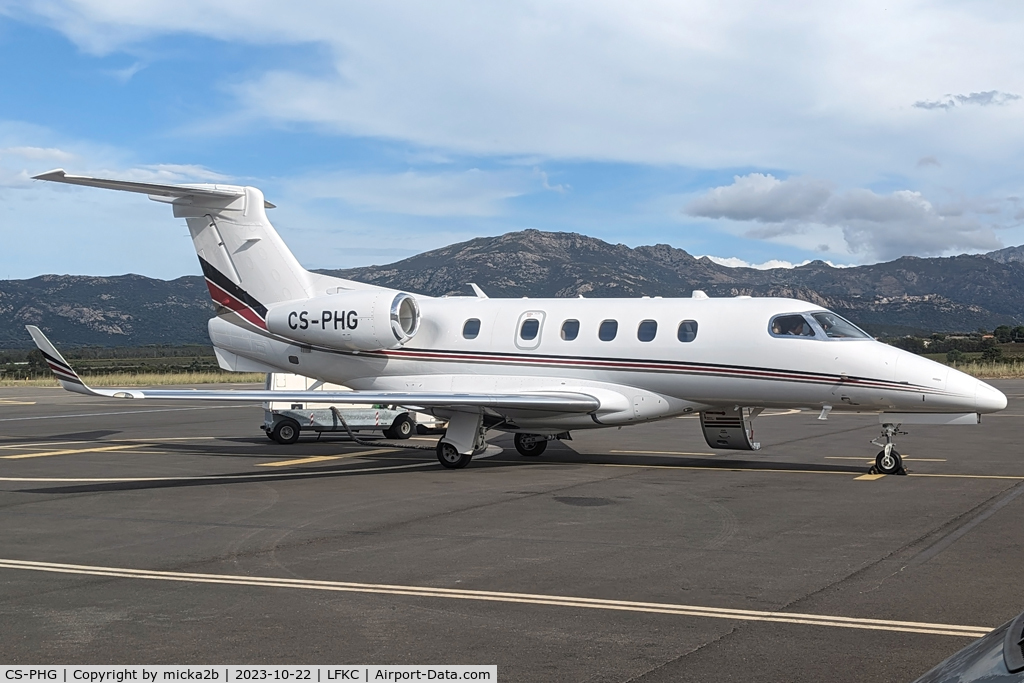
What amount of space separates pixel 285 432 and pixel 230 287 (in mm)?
3806

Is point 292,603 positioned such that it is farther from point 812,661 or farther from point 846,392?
point 846,392

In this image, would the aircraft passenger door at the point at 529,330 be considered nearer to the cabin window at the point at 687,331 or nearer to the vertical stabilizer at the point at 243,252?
the cabin window at the point at 687,331

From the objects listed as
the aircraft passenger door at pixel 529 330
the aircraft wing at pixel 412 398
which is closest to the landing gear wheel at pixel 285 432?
the aircraft wing at pixel 412 398

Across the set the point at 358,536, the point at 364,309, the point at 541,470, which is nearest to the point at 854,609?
the point at 358,536

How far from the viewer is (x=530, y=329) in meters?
18.2

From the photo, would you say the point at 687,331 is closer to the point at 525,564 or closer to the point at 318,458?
the point at 318,458

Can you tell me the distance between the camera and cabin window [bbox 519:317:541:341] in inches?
715

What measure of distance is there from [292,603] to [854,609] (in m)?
4.23

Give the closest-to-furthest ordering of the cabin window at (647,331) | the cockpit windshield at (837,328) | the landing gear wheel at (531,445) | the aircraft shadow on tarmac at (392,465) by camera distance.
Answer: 1. the aircraft shadow on tarmac at (392,465)
2. the cockpit windshield at (837,328)
3. the cabin window at (647,331)
4. the landing gear wheel at (531,445)

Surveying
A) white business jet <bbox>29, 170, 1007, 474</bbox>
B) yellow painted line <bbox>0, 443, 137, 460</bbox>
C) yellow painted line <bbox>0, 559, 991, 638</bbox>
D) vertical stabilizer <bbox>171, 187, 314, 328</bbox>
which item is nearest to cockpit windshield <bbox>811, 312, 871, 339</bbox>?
white business jet <bbox>29, 170, 1007, 474</bbox>

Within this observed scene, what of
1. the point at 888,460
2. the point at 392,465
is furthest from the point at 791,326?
the point at 392,465

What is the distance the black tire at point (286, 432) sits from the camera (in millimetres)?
22266

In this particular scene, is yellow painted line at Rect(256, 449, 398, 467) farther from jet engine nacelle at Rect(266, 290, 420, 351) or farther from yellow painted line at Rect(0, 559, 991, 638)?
yellow painted line at Rect(0, 559, 991, 638)

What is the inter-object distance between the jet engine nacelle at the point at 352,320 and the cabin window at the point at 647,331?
179 inches
